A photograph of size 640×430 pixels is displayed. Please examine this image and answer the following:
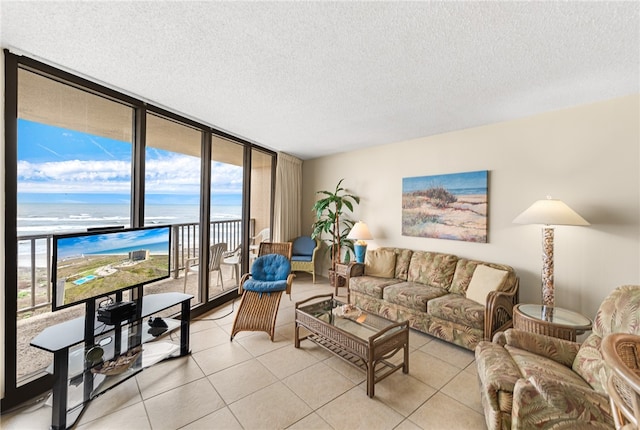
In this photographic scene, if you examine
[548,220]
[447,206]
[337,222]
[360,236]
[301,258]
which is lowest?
[301,258]

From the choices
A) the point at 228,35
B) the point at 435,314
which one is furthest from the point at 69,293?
the point at 435,314

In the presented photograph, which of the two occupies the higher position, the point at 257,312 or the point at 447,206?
the point at 447,206

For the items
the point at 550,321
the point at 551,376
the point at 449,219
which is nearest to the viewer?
the point at 551,376

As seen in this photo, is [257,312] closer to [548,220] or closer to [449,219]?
[449,219]

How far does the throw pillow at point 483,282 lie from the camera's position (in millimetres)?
2889

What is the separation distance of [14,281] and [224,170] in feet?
8.15

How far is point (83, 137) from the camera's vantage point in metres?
2.42

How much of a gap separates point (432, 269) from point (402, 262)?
0.47 meters

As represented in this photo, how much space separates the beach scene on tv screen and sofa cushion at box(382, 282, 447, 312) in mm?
2555

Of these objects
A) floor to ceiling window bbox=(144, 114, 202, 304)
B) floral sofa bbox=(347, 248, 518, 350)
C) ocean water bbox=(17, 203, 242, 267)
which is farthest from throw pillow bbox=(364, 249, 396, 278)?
ocean water bbox=(17, 203, 242, 267)

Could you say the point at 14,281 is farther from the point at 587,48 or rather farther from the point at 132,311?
the point at 587,48

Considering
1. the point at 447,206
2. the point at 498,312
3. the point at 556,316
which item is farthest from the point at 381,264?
the point at 556,316

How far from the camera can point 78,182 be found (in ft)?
7.82

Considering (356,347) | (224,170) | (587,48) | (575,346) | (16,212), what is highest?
(587,48)
